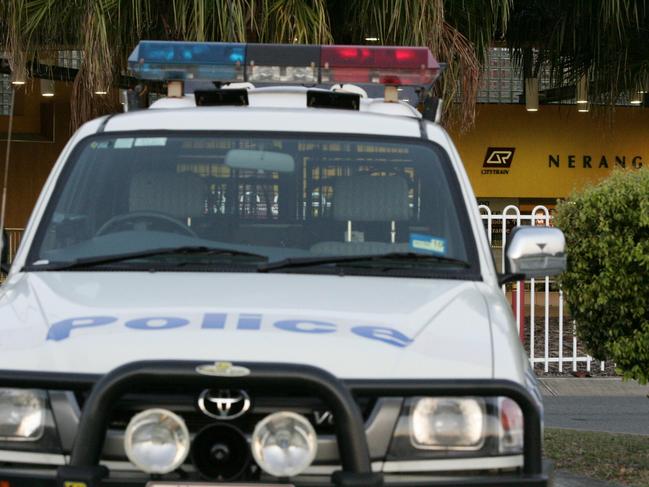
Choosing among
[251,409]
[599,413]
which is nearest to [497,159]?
[599,413]

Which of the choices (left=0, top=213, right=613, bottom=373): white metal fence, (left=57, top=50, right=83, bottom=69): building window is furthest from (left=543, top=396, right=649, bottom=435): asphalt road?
(left=57, top=50, right=83, bottom=69): building window

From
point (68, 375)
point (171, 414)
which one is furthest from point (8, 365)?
point (171, 414)

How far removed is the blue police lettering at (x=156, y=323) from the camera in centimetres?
374

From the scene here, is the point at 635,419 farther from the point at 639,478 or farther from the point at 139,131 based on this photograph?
the point at 139,131

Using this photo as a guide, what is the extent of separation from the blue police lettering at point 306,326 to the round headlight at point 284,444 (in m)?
0.28

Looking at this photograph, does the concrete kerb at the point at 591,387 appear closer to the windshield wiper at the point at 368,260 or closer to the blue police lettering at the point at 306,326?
the windshield wiper at the point at 368,260

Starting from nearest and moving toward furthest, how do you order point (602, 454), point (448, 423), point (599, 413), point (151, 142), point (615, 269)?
point (448, 423) → point (151, 142) → point (615, 269) → point (602, 454) → point (599, 413)

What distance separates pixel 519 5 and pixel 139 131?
36.7 ft

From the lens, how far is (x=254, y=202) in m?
4.80

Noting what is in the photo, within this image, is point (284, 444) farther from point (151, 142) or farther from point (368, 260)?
point (151, 142)

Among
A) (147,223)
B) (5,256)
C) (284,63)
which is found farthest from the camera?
(284,63)

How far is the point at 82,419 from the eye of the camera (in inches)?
137

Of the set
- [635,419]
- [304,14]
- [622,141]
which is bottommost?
[635,419]

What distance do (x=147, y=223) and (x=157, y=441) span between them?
142cm
